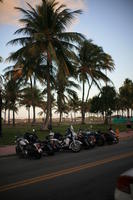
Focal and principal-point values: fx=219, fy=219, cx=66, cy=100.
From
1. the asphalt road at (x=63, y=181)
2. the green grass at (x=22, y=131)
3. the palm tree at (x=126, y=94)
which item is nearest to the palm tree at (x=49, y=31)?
the green grass at (x=22, y=131)

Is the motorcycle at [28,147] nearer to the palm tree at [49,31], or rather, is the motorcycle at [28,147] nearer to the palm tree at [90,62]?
the palm tree at [49,31]

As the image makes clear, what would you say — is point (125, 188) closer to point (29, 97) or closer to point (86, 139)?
point (86, 139)

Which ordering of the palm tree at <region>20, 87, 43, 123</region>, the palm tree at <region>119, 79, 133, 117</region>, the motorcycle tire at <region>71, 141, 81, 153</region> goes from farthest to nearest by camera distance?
the palm tree at <region>119, 79, 133, 117</region> < the palm tree at <region>20, 87, 43, 123</region> < the motorcycle tire at <region>71, 141, 81, 153</region>

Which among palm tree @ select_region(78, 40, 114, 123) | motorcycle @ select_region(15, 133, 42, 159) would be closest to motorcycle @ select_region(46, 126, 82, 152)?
motorcycle @ select_region(15, 133, 42, 159)

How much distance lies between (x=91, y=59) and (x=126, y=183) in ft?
120

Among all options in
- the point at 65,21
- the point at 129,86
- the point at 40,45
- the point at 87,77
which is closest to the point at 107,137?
the point at 40,45

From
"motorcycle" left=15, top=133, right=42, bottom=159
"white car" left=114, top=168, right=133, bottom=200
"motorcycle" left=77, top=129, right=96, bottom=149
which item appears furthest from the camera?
"motorcycle" left=77, top=129, right=96, bottom=149

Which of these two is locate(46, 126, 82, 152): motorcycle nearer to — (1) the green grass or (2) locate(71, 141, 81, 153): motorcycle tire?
(2) locate(71, 141, 81, 153): motorcycle tire

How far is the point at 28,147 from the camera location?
1080 cm

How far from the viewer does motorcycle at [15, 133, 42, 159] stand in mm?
10552

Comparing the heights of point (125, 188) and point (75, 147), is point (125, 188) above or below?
above

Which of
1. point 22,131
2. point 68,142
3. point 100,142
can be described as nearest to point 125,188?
point 68,142

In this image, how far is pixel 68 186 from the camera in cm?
569

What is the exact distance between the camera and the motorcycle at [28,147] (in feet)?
34.6
